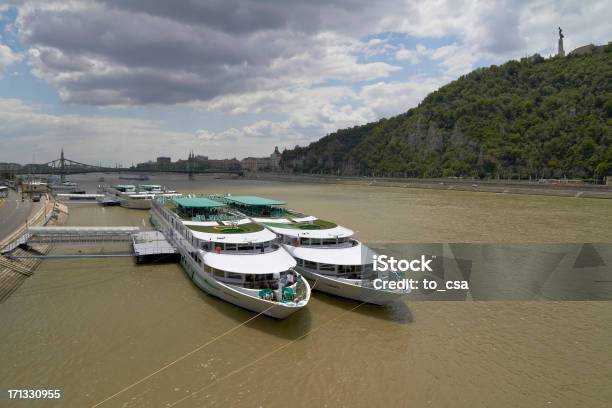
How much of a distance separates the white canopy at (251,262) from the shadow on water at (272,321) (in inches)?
73.1

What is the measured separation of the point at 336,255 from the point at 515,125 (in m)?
131

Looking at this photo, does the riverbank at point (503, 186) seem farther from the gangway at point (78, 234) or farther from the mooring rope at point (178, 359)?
the gangway at point (78, 234)

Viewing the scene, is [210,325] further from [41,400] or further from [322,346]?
[41,400]


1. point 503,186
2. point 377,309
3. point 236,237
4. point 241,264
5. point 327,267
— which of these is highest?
point 503,186

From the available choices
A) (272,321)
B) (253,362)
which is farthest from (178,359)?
(272,321)

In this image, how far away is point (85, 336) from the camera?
16109 mm

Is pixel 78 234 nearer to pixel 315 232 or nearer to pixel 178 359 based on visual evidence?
pixel 315 232

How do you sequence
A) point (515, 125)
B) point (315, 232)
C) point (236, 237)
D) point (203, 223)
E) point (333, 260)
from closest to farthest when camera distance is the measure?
1. point (333, 260)
2. point (236, 237)
3. point (315, 232)
4. point (203, 223)
5. point (515, 125)

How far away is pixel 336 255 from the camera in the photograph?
21.3 metres

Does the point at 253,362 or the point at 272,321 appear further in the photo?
the point at 272,321

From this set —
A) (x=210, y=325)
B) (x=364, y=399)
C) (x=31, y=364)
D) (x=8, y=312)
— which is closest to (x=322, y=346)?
(x=364, y=399)

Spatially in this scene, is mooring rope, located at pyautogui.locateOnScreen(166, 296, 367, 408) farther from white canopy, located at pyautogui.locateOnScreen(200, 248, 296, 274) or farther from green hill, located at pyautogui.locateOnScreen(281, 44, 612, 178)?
green hill, located at pyautogui.locateOnScreen(281, 44, 612, 178)

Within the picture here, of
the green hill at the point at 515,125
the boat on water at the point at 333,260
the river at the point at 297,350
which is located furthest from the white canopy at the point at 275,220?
the green hill at the point at 515,125

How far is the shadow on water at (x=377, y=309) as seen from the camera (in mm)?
18219
